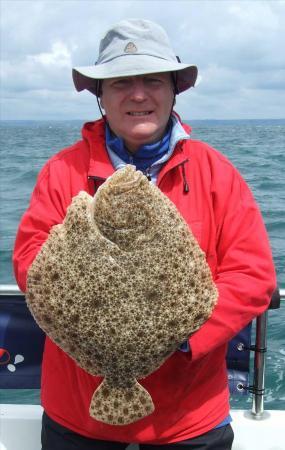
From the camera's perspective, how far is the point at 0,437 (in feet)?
11.7

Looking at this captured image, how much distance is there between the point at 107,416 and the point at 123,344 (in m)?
0.29

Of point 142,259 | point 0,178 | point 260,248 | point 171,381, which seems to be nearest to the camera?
point 142,259

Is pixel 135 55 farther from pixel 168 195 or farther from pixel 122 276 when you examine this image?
pixel 122 276

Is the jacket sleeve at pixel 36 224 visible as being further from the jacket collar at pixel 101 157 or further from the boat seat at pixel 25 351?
the boat seat at pixel 25 351

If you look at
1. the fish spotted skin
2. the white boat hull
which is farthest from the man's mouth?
the white boat hull

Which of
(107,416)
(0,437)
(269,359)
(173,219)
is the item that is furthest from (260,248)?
(269,359)

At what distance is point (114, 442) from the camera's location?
106 inches

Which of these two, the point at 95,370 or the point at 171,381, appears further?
the point at 171,381

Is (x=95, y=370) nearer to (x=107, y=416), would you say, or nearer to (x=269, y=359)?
(x=107, y=416)

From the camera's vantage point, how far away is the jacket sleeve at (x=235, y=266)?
2.35 metres

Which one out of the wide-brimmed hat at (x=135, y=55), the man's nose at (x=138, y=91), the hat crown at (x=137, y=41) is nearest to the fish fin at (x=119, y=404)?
the man's nose at (x=138, y=91)

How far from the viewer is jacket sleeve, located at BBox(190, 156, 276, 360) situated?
235 cm

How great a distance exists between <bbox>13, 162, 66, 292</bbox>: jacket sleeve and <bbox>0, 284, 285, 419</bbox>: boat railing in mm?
972

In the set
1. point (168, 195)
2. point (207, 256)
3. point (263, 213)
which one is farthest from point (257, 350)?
point (263, 213)
